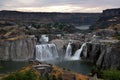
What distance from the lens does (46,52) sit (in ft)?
259

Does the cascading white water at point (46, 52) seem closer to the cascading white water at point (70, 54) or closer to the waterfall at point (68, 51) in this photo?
the waterfall at point (68, 51)

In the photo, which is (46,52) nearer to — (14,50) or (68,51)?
Result: (68,51)

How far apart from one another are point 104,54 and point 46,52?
17533 mm

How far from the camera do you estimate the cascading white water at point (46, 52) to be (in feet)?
257

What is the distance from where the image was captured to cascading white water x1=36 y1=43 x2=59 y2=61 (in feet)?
257

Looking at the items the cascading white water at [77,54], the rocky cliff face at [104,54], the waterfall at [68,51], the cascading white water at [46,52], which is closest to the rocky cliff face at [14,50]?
the cascading white water at [46,52]

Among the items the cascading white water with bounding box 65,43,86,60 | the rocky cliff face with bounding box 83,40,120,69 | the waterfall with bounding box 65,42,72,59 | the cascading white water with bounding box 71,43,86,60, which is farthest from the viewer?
the waterfall with bounding box 65,42,72,59

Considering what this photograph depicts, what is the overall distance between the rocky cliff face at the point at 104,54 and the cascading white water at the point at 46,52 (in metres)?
8.37

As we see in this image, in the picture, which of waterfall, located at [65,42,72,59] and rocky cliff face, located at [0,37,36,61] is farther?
waterfall, located at [65,42,72,59]

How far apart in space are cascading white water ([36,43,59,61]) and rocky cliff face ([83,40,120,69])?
837cm

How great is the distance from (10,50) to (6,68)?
1236cm

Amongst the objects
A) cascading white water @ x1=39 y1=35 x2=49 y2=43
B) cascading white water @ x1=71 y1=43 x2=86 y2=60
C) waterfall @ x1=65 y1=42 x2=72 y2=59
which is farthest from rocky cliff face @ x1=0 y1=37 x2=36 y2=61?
cascading white water @ x1=39 y1=35 x2=49 y2=43

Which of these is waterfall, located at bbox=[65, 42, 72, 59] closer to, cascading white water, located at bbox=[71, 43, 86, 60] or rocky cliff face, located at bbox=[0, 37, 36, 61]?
cascading white water, located at bbox=[71, 43, 86, 60]

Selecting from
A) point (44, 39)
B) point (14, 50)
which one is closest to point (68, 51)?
point (44, 39)
